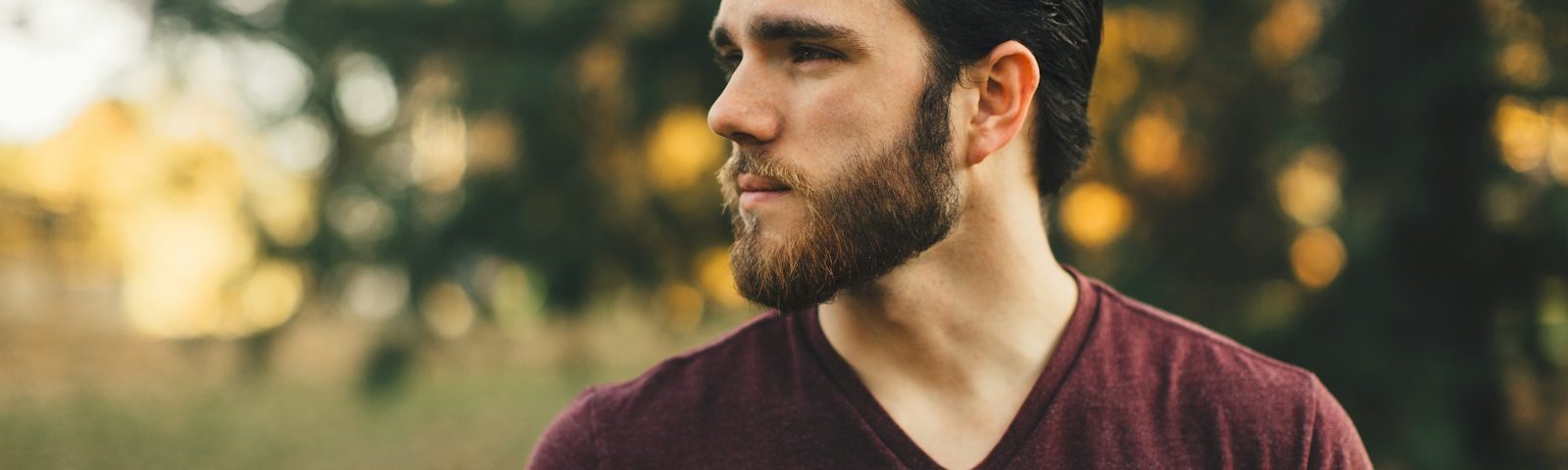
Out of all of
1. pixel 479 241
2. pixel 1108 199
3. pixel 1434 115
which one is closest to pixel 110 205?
pixel 479 241

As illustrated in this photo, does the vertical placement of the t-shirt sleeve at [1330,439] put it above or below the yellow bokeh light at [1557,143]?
above

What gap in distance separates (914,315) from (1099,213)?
2.57 m

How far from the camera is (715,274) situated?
168 inches

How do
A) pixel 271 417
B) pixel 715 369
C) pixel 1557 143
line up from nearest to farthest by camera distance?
pixel 715 369, pixel 1557 143, pixel 271 417

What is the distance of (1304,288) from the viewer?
4.16 meters

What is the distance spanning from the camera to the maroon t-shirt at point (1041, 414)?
5.62ft

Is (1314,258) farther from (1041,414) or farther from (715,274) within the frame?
(1041,414)

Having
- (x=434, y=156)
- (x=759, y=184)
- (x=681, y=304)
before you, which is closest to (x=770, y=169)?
(x=759, y=184)

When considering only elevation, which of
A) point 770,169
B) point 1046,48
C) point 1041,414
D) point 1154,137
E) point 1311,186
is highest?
point 1046,48

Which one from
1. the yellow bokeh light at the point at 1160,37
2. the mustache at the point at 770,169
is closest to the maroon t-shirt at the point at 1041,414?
the mustache at the point at 770,169

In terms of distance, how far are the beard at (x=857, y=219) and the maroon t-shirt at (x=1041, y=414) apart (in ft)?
0.54

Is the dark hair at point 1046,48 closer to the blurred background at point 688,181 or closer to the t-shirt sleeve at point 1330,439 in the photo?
the t-shirt sleeve at point 1330,439

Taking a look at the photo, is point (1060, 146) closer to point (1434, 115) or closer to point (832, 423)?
point (832, 423)

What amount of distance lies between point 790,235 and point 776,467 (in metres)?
0.34
